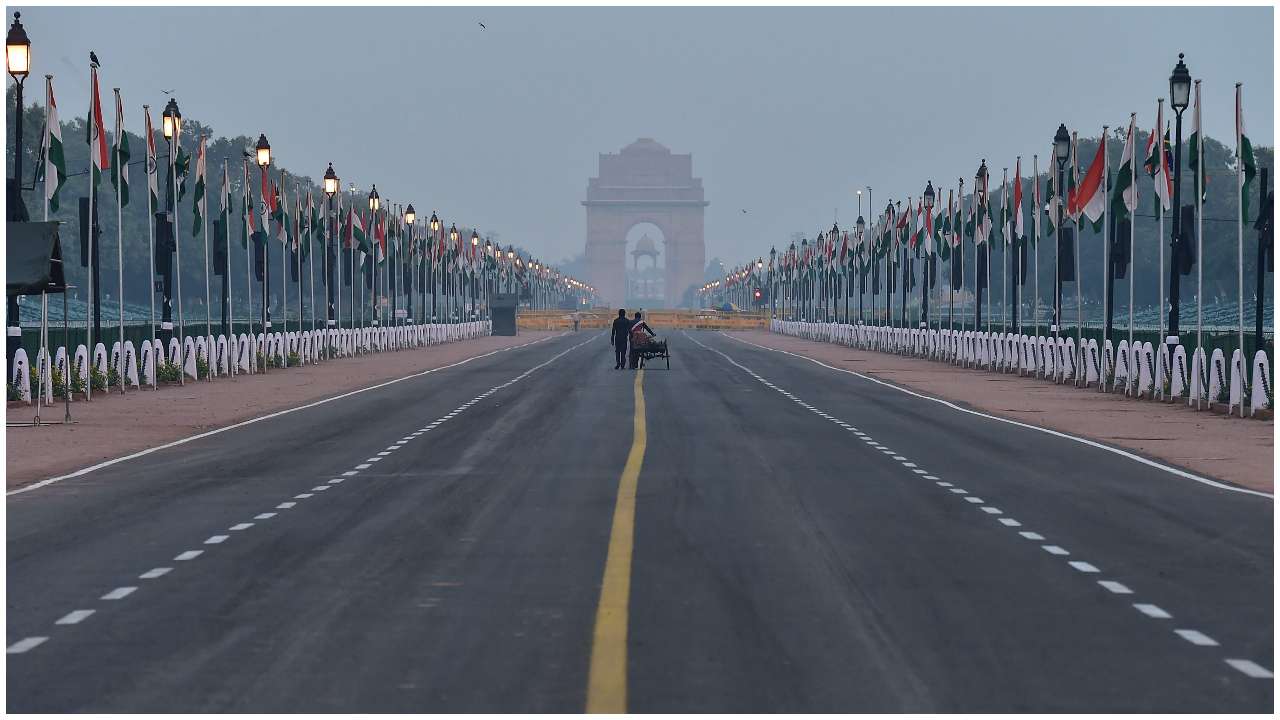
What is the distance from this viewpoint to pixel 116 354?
3781 centimetres

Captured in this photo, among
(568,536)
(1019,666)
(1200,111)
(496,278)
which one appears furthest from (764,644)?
(496,278)

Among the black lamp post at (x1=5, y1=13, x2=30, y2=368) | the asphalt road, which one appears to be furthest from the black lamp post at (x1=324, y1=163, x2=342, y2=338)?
the asphalt road

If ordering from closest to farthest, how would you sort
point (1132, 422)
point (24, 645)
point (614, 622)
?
1. point (24, 645)
2. point (614, 622)
3. point (1132, 422)

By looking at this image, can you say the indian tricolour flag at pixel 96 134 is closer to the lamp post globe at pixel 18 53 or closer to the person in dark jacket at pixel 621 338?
the lamp post globe at pixel 18 53

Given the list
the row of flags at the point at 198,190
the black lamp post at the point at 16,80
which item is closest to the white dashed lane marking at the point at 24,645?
the black lamp post at the point at 16,80

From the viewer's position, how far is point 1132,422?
2822 centimetres

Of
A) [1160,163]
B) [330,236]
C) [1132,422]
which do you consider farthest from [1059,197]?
[330,236]

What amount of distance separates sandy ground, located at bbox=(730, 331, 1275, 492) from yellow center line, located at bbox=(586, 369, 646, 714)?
710 cm

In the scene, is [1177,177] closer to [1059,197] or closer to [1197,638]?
[1059,197]

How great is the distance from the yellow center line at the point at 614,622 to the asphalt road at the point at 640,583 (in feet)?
0.14

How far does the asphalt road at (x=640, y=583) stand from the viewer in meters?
8.06

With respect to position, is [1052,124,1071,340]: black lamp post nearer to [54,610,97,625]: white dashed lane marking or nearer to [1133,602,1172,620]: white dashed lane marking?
[1133,602,1172,620]: white dashed lane marking

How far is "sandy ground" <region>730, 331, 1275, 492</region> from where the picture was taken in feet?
68.4

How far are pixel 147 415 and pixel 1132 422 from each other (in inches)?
618
